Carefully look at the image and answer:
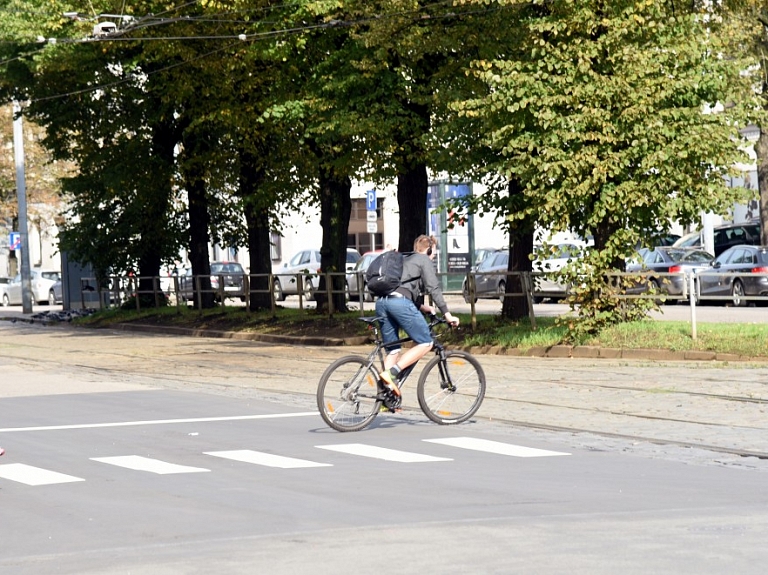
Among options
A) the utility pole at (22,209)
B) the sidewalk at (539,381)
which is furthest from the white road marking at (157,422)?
the utility pole at (22,209)

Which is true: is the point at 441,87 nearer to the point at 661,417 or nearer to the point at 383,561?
the point at 661,417

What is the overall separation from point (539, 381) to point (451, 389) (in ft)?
15.8

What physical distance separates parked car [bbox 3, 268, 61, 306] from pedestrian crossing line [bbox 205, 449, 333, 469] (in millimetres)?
52973

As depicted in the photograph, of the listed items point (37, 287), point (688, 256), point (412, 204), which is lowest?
point (37, 287)

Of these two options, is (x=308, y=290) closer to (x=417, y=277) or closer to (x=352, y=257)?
(x=417, y=277)

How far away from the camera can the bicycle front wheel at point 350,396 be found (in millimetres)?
13422

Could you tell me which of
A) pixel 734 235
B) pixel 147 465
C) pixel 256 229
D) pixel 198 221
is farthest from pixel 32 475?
pixel 734 235

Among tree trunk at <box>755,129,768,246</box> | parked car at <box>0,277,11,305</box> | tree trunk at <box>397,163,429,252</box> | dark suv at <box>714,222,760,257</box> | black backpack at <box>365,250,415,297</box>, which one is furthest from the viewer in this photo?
parked car at <box>0,277,11,305</box>

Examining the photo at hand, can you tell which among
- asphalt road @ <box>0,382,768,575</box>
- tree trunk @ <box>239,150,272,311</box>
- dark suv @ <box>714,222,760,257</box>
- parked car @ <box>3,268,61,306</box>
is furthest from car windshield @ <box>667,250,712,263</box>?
parked car @ <box>3,268,61,306</box>

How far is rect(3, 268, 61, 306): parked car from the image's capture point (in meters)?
63.9

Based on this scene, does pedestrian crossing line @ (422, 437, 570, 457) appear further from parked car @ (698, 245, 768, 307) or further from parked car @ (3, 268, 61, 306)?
parked car @ (3, 268, 61, 306)

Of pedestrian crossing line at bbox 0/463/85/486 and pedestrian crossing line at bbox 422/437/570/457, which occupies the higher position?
pedestrian crossing line at bbox 0/463/85/486

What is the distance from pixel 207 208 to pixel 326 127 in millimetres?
14210

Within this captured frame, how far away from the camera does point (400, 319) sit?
1374cm
